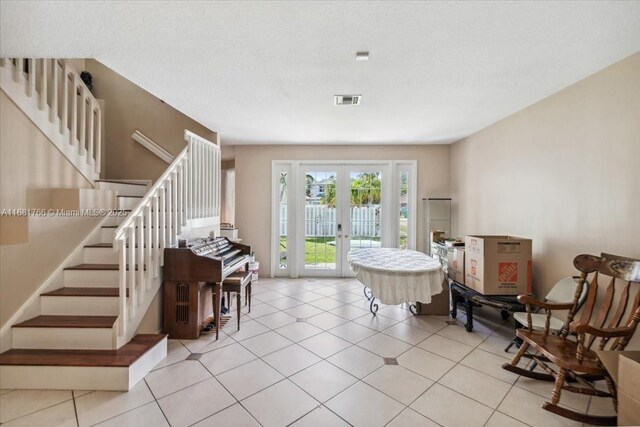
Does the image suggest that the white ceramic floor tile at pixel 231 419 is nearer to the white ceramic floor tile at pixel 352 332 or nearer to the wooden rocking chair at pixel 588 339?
→ the white ceramic floor tile at pixel 352 332

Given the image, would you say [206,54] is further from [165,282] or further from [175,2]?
[165,282]

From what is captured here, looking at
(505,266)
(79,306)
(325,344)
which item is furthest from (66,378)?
(505,266)

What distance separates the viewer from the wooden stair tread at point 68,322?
219 cm

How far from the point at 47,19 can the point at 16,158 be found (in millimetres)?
1421

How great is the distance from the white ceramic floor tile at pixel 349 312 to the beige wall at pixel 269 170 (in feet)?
6.67

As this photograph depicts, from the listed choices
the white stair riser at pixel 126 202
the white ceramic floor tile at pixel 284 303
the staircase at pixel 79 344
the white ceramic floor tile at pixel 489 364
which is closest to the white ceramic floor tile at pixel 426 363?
the white ceramic floor tile at pixel 489 364

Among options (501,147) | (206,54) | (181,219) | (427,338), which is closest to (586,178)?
(501,147)

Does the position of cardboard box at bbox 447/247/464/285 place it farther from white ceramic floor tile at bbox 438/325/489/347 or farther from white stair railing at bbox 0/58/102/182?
white stair railing at bbox 0/58/102/182

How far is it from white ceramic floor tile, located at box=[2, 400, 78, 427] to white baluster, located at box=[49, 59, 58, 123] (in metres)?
2.66

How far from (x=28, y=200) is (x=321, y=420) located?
10.4ft

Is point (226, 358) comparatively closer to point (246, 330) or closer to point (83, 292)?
point (246, 330)

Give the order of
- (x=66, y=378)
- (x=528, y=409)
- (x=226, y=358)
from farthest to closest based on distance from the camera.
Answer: (x=226, y=358)
(x=66, y=378)
(x=528, y=409)

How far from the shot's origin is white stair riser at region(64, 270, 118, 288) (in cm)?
264

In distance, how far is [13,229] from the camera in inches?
44.9
